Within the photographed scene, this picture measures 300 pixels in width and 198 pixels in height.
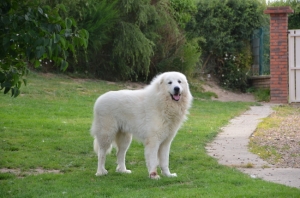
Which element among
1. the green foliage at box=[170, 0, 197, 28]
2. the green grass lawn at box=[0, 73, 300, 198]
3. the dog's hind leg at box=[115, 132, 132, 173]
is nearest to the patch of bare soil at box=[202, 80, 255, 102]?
the green foliage at box=[170, 0, 197, 28]

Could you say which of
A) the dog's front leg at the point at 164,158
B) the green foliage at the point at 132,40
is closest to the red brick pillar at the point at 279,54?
A: the green foliage at the point at 132,40

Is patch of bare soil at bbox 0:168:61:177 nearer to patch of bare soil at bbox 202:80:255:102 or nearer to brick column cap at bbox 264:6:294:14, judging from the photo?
patch of bare soil at bbox 202:80:255:102

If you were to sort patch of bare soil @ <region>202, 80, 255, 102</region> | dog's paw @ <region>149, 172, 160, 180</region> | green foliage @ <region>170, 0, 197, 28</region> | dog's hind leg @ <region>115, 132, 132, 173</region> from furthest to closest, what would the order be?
green foliage @ <region>170, 0, 197, 28</region> → patch of bare soil @ <region>202, 80, 255, 102</region> → dog's hind leg @ <region>115, 132, 132, 173</region> → dog's paw @ <region>149, 172, 160, 180</region>

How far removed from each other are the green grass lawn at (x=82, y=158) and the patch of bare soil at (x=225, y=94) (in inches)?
143

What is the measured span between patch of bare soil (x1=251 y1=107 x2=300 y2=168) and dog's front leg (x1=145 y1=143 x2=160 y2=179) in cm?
196

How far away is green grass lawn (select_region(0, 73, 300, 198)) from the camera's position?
6367 millimetres

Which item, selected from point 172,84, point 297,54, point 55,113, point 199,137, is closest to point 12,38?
point 172,84

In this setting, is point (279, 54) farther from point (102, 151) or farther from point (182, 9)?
point (102, 151)

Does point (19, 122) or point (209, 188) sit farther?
point (19, 122)

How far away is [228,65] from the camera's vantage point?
68.3 ft

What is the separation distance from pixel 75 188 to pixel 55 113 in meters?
6.02

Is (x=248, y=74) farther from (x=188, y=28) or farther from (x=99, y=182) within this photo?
(x=99, y=182)

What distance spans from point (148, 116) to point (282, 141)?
3755 mm

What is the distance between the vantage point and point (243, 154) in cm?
893
